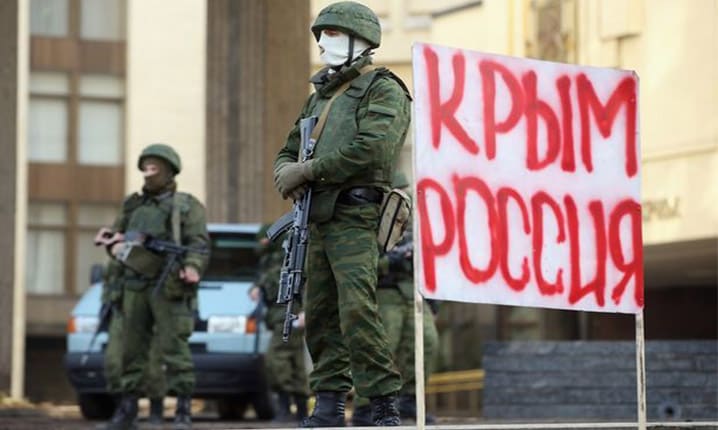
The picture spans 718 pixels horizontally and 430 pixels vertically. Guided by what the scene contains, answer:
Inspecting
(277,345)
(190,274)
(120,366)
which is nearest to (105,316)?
(277,345)

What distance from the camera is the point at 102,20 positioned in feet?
140

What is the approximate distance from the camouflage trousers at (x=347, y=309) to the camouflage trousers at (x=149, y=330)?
4.87m

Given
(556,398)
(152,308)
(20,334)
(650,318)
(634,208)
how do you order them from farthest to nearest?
(20,334) < (650,318) < (556,398) < (152,308) < (634,208)

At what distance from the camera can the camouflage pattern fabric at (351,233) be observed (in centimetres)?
995

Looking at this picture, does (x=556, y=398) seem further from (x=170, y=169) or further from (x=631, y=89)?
(x=631, y=89)

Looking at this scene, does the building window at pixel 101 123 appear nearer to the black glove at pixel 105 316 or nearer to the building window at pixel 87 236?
the building window at pixel 87 236

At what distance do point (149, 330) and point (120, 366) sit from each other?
0.82 m

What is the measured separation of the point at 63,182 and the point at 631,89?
33.3m

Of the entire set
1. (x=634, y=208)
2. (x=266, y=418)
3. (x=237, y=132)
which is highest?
(x=237, y=132)

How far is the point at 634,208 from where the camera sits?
9.84 meters

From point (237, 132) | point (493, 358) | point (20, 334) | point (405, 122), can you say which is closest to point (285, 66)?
point (237, 132)

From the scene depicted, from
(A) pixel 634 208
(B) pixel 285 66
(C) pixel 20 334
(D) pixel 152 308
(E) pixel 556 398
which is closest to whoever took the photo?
(A) pixel 634 208

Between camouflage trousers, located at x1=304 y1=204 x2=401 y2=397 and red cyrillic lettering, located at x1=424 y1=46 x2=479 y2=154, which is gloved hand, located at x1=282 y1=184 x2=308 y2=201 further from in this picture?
red cyrillic lettering, located at x1=424 y1=46 x2=479 y2=154

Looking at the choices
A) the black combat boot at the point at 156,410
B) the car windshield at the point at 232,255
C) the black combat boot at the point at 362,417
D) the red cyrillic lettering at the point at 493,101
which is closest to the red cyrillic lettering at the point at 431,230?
the red cyrillic lettering at the point at 493,101
